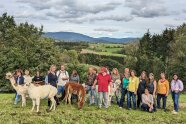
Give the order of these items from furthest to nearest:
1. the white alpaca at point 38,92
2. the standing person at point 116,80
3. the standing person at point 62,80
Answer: the standing person at point 116,80
the standing person at point 62,80
the white alpaca at point 38,92

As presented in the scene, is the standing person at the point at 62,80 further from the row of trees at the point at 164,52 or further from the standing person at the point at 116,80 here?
the row of trees at the point at 164,52

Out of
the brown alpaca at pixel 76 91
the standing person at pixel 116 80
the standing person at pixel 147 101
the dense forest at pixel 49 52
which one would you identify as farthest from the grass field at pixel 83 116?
the dense forest at pixel 49 52

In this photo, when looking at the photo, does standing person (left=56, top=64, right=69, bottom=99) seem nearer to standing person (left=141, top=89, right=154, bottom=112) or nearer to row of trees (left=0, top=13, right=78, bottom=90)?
standing person (left=141, top=89, right=154, bottom=112)

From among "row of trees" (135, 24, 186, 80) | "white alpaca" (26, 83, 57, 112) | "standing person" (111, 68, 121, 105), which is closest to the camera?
"white alpaca" (26, 83, 57, 112)

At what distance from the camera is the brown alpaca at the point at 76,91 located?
1714 centimetres

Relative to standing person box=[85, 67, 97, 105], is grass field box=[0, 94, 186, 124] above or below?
below

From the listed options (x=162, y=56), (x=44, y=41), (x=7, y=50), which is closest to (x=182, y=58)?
(x=162, y=56)

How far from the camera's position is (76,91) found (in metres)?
17.5

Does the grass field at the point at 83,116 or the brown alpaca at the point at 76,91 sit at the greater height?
the brown alpaca at the point at 76,91

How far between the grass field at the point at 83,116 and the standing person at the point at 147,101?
0.49m

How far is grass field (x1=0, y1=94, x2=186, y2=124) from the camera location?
14.6 m

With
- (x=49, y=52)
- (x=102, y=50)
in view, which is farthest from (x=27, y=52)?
(x=102, y=50)

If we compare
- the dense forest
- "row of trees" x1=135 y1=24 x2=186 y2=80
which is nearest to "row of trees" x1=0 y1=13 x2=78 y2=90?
the dense forest

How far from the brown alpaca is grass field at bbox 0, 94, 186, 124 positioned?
390 mm
